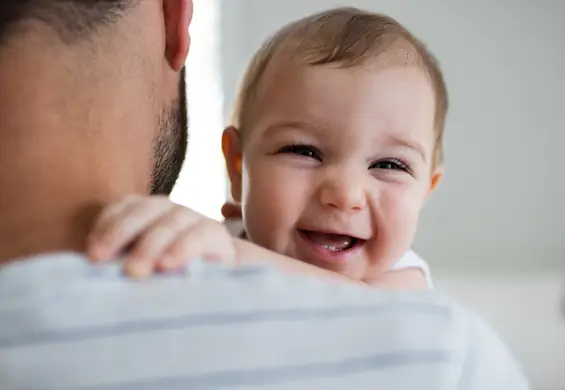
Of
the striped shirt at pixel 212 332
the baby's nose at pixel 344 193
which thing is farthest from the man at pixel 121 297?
the baby's nose at pixel 344 193

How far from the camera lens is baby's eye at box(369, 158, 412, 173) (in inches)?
37.1

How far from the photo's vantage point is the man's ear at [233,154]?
3.41 ft

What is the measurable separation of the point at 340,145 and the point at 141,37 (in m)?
0.33

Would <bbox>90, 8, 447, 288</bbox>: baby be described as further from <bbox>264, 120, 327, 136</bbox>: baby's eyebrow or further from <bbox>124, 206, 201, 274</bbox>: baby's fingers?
<bbox>124, 206, 201, 274</bbox>: baby's fingers

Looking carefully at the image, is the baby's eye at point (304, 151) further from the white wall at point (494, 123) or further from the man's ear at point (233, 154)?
the white wall at point (494, 123)

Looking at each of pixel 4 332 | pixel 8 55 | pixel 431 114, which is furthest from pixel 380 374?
pixel 431 114

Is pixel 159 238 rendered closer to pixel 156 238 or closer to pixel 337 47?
pixel 156 238

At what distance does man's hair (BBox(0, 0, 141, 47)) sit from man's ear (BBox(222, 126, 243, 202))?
0.42 meters

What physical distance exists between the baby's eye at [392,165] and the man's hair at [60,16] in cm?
42

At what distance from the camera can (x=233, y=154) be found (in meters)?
1.05

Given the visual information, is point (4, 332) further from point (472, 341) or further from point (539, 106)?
point (539, 106)

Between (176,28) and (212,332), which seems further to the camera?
(176,28)

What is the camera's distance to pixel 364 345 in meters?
0.54

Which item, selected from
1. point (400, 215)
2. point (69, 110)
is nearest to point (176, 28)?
point (69, 110)
